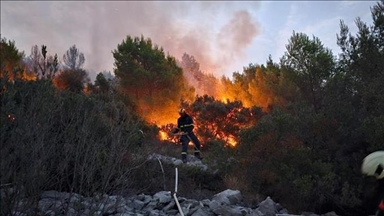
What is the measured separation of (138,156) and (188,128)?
7.40 meters

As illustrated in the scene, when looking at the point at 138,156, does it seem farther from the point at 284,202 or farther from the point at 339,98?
the point at 339,98

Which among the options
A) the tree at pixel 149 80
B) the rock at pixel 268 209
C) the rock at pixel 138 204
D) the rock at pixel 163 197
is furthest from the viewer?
the tree at pixel 149 80

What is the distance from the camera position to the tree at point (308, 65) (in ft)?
49.8

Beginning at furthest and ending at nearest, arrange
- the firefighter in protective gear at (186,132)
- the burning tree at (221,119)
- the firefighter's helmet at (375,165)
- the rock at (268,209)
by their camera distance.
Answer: the burning tree at (221,119), the firefighter in protective gear at (186,132), the rock at (268,209), the firefighter's helmet at (375,165)

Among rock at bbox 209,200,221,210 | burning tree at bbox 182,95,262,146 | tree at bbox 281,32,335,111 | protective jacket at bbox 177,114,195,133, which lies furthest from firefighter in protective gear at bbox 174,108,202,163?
burning tree at bbox 182,95,262,146

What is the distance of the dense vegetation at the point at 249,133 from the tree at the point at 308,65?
4cm

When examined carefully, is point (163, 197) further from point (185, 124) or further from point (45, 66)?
point (185, 124)

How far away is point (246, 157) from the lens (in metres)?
9.25

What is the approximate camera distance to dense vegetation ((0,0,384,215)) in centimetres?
377

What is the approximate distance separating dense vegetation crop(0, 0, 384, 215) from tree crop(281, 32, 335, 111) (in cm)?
4

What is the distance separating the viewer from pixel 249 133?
9.69m

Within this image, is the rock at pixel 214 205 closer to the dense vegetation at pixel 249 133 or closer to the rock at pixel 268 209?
the rock at pixel 268 209

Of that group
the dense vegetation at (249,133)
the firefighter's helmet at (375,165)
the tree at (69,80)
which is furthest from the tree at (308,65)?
the tree at (69,80)

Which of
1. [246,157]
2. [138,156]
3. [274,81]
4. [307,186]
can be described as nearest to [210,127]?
[274,81]
